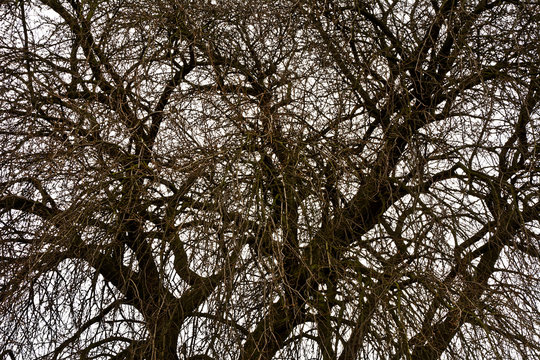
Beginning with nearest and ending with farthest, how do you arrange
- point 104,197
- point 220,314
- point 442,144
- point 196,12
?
1. point 220,314
2. point 104,197
3. point 442,144
4. point 196,12

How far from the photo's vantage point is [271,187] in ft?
10.4

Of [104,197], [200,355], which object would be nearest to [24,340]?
[104,197]

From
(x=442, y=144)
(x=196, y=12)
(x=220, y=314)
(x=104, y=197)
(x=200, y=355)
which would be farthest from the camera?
(x=196, y=12)

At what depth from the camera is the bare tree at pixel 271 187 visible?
9.75 feet

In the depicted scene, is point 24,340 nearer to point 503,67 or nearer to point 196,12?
point 196,12

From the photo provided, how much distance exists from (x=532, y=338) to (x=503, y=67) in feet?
5.66

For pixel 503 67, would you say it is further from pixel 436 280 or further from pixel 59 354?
pixel 59 354

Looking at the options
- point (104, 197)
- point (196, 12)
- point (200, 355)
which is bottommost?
point (200, 355)

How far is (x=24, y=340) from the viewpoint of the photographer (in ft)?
13.5

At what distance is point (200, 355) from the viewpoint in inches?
120

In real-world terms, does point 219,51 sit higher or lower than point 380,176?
higher

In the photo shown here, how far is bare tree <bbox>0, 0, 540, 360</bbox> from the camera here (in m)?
2.97

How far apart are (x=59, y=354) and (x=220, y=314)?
1727 millimetres

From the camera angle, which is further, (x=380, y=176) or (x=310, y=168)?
(x=380, y=176)
